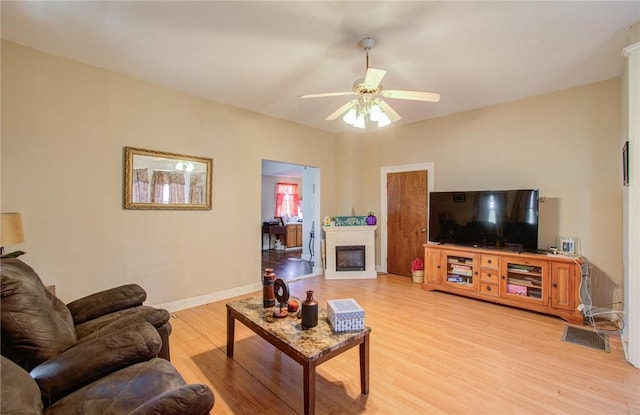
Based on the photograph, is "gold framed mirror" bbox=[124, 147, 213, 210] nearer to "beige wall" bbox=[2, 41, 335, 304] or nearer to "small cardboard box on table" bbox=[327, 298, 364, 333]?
"beige wall" bbox=[2, 41, 335, 304]

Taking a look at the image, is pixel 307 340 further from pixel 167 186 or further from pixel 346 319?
pixel 167 186

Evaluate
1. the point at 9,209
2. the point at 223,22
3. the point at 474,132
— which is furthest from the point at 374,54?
the point at 9,209

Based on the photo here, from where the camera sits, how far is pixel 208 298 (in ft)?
12.5

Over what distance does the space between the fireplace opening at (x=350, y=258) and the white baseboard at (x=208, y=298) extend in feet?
4.93

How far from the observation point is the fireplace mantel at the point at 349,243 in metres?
5.08

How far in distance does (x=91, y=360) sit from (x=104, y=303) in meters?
0.87

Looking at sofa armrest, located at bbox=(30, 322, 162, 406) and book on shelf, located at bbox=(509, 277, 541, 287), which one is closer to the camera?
sofa armrest, located at bbox=(30, 322, 162, 406)

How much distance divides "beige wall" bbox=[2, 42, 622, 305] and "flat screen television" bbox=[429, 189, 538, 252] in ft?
1.42

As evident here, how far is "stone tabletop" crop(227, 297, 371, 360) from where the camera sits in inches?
65.4

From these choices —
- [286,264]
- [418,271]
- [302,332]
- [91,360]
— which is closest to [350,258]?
[418,271]

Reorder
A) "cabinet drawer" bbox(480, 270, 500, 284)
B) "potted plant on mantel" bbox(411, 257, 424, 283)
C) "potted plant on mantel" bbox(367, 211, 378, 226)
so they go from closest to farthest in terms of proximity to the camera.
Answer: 1. "cabinet drawer" bbox(480, 270, 500, 284)
2. "potted plant on mantel" bbox(411, 257, 424, 283)
3. "potted plant on mantel" bbox(367, 211, 378, 226)

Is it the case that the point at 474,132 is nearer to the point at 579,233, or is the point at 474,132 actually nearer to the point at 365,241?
the point at 579,233

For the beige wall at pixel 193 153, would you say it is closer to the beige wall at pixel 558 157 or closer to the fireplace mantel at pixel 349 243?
the beige wall at pixel 558 157

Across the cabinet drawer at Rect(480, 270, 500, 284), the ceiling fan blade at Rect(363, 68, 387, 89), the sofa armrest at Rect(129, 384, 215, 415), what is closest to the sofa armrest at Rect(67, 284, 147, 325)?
the sofa armrest at Rect(129, 384, 215, 415)
